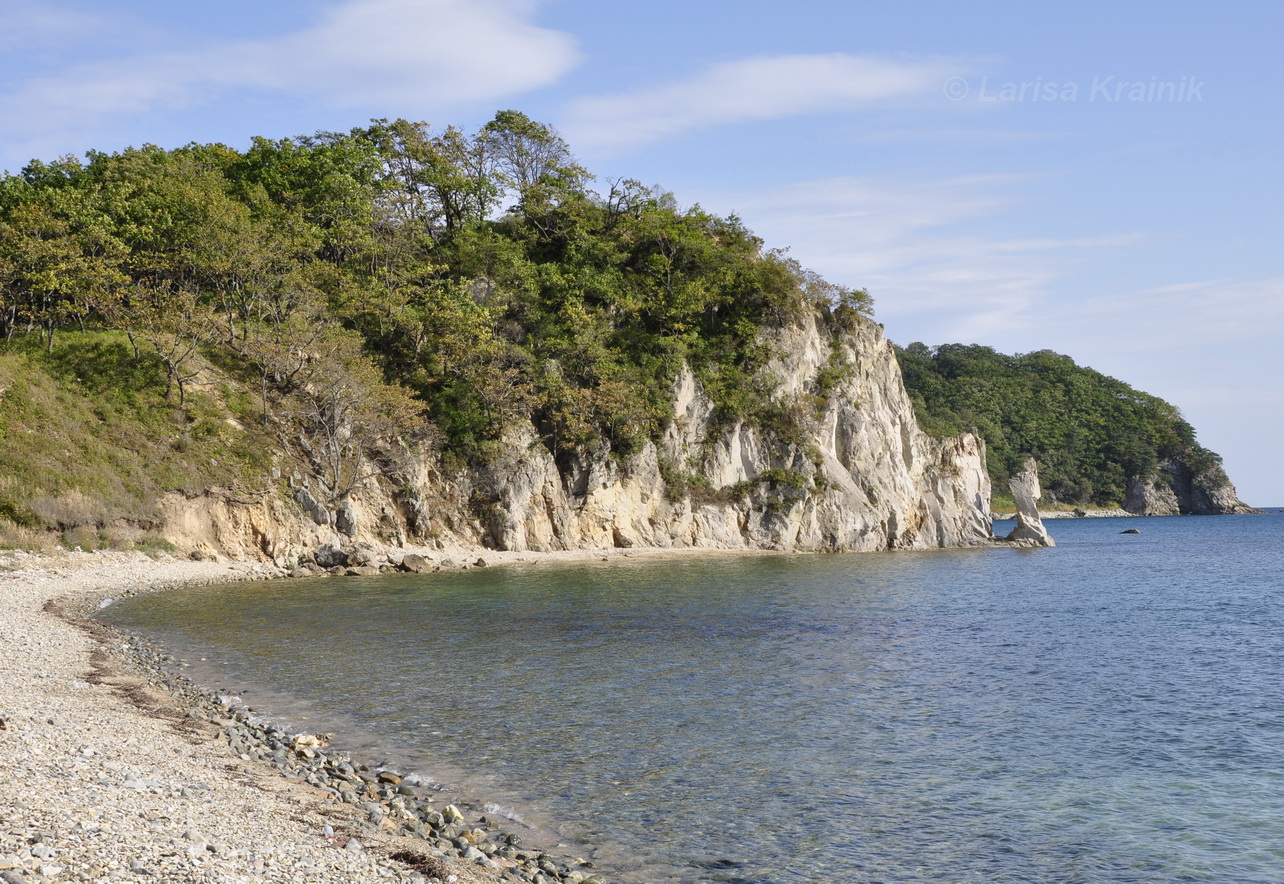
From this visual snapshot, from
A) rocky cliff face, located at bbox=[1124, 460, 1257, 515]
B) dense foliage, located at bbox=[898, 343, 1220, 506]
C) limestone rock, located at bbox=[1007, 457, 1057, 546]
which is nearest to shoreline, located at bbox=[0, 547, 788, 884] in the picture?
limestone rock, located at bbox=[1007, 457, 1057, 546]

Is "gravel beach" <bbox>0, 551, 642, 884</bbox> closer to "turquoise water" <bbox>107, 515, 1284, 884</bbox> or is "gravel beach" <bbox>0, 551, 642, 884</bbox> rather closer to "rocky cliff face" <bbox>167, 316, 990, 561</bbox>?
"turquoise water" <bbox>107, 515, 1284, 884</bbox>

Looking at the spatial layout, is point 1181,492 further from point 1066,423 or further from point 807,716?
point 807,716

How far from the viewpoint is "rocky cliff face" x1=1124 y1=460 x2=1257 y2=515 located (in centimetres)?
15962

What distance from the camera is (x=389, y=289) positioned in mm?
57000

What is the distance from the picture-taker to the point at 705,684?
65.0ft

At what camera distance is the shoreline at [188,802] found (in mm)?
7766

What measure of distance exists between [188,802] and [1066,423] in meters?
168

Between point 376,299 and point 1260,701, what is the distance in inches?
1968

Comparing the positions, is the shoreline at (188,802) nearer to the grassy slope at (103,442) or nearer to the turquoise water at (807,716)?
the turquoise water at (807,716)

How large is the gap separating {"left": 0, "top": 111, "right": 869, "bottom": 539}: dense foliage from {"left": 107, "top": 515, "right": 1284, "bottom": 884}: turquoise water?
17.4 meters

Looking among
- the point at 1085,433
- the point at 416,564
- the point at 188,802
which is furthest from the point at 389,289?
the point at 1085,433

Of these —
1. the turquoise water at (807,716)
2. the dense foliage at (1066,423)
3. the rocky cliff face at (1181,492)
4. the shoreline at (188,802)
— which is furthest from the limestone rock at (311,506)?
the rocky cliff face at (1181,492)

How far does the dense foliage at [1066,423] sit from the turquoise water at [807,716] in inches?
4810

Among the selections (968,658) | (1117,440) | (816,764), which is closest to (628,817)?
(816,764)
